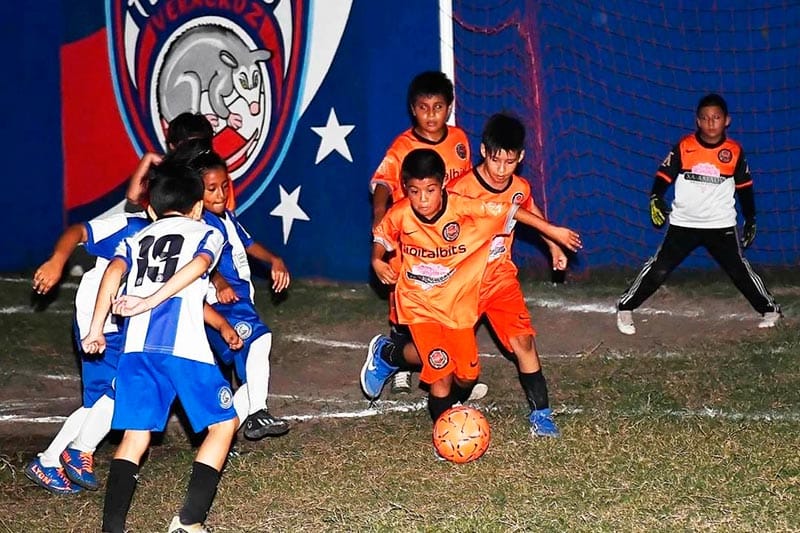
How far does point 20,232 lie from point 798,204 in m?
7.12

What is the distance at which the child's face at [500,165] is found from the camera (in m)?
6.16

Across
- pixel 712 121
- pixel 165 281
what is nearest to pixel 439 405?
pixel 165 281

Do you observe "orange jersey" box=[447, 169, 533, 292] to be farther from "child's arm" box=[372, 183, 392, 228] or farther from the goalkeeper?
the goalkeeper

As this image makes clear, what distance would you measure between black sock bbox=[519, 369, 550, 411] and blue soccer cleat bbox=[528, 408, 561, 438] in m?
0.03

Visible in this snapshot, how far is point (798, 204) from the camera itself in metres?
9.36

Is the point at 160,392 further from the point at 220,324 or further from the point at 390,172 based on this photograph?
the point at 390,172

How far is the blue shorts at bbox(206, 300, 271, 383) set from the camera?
6531 mm

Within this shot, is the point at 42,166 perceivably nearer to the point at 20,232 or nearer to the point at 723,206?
the point at 20,232

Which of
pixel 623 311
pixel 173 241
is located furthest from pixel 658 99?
pixel 173 241

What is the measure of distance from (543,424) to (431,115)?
202cm

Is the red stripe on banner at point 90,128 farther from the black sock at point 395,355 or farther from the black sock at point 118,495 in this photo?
the black sock at point 118,495

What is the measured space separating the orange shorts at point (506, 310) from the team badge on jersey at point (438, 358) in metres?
0.38

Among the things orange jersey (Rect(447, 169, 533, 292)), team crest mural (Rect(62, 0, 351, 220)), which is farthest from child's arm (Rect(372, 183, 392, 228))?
team crest mural (Rect(62, 0, 351, 220))

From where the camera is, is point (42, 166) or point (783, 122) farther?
point (42, 166)
